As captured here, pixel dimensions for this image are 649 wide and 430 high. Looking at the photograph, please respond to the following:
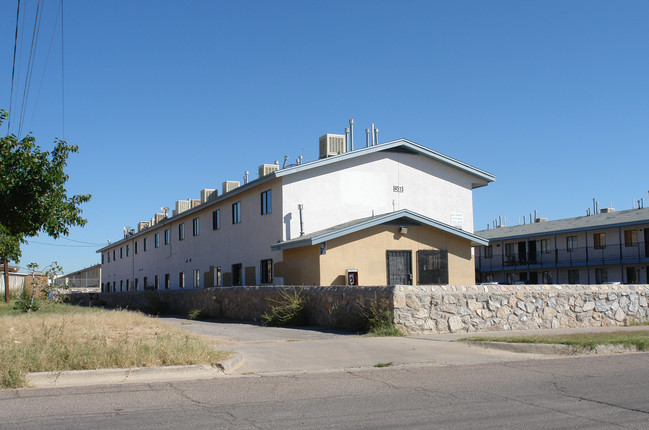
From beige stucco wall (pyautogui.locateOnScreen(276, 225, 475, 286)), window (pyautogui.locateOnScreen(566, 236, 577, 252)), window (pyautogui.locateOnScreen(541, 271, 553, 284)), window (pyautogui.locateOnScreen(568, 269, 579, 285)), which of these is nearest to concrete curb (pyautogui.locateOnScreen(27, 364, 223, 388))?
beige stucco wall (pyautogui.locateOnScreen(276, 225, 475, 286))

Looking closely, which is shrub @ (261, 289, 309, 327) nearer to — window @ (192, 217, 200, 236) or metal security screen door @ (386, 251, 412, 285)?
metal security screen door @ (386, 251, 412, 285)

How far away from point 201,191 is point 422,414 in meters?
32.1

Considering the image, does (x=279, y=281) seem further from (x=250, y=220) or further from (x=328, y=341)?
(x=328, y=341)

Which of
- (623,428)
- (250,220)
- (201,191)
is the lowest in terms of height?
(623,428)

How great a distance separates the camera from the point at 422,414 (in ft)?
24.7

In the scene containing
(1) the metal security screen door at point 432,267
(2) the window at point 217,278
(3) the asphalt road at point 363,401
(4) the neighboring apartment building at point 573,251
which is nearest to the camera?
(3) the asphalt road at point 363,401

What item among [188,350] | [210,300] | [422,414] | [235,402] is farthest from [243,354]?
[210,300]

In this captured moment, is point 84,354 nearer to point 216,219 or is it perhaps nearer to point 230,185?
point 216,219

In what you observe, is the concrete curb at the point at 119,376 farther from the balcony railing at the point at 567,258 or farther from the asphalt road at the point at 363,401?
the balcony railing at the point at 567,258

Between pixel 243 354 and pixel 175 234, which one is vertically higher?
pixel 175 234

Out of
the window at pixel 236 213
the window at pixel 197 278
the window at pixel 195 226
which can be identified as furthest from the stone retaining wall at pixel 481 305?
the window at pixel 195 226

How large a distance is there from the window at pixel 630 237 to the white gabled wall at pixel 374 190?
22555 mm

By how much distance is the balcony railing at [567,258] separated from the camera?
4663cm

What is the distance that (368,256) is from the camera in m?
25.0
